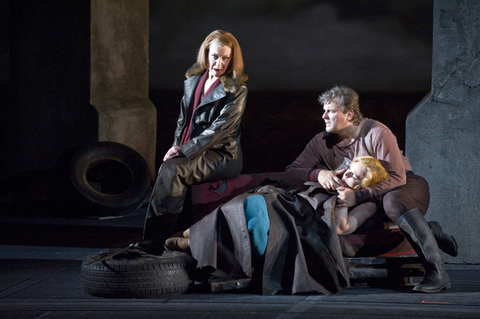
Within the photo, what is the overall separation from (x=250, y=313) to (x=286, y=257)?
22.6 inches

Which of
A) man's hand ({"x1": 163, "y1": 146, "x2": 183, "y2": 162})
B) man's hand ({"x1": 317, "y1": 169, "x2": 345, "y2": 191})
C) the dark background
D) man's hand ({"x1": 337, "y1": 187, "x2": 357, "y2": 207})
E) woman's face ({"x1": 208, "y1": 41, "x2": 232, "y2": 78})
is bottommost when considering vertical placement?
man's hand ({"x1": 337, "y1": 187, "x2": 357, "y2": 207})

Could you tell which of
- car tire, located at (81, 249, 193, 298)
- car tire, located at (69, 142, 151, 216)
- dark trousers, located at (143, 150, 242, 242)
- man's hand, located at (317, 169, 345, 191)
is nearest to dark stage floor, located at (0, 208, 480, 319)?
car tire, located at (81, 249, 193, 298)

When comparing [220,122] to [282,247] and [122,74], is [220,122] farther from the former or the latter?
[122,74]

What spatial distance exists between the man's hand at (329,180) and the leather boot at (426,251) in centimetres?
48

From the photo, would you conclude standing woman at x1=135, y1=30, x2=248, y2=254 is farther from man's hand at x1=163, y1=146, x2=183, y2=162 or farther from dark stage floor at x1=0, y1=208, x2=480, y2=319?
dark stage floor at x1=0, y1=208, x2=480, y2=319

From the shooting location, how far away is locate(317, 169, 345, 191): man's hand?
393cm

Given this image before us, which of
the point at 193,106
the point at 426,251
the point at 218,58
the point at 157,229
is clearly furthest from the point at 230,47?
the point at 426,251

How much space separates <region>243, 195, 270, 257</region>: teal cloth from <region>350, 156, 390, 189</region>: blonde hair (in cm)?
67

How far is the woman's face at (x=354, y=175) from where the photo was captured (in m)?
3.85

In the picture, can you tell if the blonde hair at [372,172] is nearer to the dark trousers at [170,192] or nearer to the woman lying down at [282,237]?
the woman lying down at [282,237]

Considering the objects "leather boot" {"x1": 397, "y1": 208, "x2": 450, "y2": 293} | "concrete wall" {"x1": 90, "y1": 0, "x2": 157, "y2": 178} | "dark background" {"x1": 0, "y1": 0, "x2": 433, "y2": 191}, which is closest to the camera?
"leather boot" {"x1": 397, "y1": 208, "x2": 450, "y2": 293}

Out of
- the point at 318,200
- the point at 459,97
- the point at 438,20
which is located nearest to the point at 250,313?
the point at 318,200

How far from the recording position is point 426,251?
3.62 metres

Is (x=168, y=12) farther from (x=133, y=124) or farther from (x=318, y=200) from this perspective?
(x=318, y=200)
